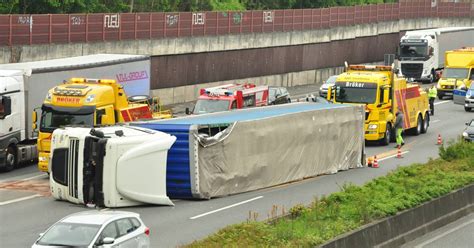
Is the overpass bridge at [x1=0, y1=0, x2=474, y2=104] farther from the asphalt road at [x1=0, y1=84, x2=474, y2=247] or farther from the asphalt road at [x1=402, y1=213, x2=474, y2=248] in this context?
the asphalt road at [x1=402, y1=213, x2=474, y2=248]

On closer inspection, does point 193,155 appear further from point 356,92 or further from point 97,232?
point 356,92

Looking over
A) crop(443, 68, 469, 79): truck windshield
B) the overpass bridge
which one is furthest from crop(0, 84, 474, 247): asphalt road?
crop(443, 68, 469, 79): truck windshield

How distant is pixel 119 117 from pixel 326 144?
24.0 feet

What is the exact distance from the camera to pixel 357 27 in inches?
3406

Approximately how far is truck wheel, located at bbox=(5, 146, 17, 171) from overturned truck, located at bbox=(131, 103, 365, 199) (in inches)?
270

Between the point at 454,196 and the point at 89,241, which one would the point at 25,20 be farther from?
the point at 89,241

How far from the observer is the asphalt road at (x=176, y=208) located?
27031 mm

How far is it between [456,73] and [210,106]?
93.7 ft

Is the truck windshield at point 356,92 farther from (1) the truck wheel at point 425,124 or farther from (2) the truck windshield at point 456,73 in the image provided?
(2) the truck windshield at point 456,73

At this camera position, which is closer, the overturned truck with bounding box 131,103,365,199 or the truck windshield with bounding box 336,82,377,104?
the overturned truck with bounding box 131,103,365,199

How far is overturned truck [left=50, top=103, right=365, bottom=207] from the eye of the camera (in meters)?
30.0

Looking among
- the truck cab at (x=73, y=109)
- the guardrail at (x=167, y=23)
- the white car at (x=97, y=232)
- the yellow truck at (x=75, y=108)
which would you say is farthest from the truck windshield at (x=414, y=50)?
the white car at (x=97, y=232)

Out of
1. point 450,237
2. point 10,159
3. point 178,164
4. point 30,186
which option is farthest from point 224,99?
point 450,237

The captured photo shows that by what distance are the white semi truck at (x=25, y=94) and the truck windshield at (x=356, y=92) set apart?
1036 centimetres
